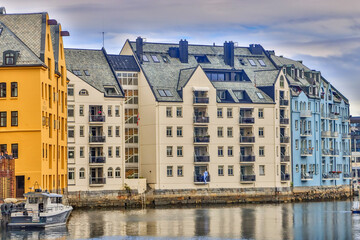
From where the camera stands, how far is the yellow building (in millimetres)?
128875

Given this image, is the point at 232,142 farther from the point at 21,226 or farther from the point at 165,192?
the point at 21,226

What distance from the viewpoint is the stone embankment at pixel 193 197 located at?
159000mm

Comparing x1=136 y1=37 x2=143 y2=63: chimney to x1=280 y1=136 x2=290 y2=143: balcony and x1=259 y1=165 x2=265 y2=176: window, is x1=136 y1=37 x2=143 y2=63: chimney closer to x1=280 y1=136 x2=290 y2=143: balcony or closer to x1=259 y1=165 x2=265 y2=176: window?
x1=259 y1=165 x2=265 y2=176: window

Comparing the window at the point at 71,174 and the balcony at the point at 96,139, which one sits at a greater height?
the balcony at the point at 96,139

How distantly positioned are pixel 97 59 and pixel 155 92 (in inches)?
421

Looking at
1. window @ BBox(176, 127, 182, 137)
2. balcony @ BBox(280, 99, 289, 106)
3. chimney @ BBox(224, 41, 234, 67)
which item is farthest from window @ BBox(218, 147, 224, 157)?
chimney @ BBox(224, 41, 234, 67)

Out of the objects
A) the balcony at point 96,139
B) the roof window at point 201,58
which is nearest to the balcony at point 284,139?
the roof window at point 201,58

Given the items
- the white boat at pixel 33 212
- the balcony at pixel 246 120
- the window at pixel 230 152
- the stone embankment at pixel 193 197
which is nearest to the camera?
the white boat at pixel 33 212

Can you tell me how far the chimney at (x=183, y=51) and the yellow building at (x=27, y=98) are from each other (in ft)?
152

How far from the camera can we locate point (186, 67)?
17900 cm

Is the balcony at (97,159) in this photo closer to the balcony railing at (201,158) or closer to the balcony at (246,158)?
the balcony railing at (201,158)

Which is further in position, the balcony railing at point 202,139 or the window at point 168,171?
the balcony railing at point 202,139

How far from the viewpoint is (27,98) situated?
5113 inches


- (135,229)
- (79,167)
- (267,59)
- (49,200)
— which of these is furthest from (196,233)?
(267,59)
